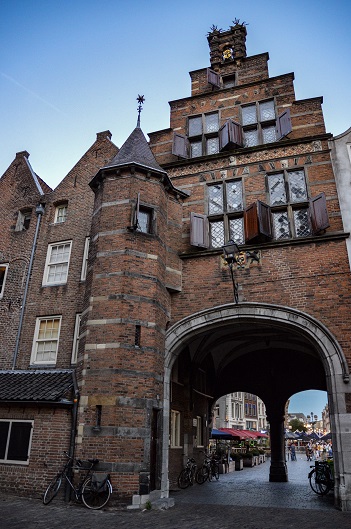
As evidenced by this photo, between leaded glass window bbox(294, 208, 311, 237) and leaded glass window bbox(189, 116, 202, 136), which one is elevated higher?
leaded glass window bbox(189, 116, 202, 136)

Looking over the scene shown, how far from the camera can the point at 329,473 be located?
507 inches

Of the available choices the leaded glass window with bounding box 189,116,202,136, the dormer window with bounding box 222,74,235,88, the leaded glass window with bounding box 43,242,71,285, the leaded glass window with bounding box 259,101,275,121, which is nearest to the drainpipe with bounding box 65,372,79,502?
the leaded glass window with bounding box 43,242,71,285

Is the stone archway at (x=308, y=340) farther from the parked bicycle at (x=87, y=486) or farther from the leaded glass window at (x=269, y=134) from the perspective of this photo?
the leaded glass window at (x=269, y=134)

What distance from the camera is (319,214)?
12.0 metres

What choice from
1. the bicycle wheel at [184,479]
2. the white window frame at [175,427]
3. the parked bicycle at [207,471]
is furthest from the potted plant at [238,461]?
the white window frame at [175,427]

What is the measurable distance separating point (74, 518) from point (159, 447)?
3.14 metres

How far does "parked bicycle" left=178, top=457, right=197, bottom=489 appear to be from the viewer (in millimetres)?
14633

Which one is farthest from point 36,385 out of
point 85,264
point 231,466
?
point 231,466

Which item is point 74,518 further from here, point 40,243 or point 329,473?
point 40,243

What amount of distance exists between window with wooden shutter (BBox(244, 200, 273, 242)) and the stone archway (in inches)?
85.2

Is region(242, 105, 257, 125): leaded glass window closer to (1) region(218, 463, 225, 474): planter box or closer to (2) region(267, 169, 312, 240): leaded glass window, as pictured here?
(2) region(267, 169, 312, 240): leaded glass window

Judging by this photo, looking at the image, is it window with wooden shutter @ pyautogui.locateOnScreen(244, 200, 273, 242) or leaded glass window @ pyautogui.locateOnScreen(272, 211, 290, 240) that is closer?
window with wooden shutter @ pyautogui.locateOnScreen(244, 200, 273, 242)

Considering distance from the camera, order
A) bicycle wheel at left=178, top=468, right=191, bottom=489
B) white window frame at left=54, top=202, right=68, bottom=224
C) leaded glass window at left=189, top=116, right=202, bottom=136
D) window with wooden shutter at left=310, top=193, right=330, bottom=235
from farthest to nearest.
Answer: white window frame at left=54, top=202, right=68, bottom=224
leaded glass window at left=189, top=116, right=202, bottom=136
bicycle wheel at left=178, top=468, right=191, bottom=489
window with wooden shutter at left=310, top=193, right=330, bottom=235

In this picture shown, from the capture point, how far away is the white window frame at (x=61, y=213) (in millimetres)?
16584
